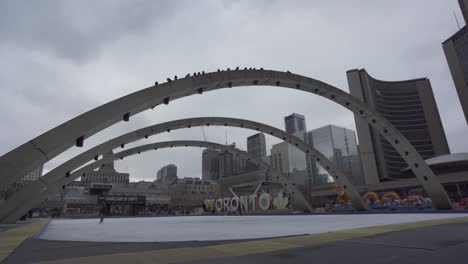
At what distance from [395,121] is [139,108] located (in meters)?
182

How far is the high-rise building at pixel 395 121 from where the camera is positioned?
135m

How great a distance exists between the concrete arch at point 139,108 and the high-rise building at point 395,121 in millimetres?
118558

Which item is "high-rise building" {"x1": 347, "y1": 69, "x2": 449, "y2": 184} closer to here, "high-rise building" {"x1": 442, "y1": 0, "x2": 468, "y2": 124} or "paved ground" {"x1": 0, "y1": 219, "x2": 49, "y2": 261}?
"high-rise building" {"x1": 442, "y1": 0, "x2": 468, "y2": 124}

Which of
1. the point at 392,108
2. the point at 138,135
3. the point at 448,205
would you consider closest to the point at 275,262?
the point at 138,135

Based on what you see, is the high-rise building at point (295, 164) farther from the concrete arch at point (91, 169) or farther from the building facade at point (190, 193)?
the concrete arch at point (91, 169)

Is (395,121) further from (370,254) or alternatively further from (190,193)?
(370,254)

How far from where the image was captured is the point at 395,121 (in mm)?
160750

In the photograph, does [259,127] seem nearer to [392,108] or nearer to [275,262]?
[275,262]

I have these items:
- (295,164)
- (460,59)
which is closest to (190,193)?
(295,164)

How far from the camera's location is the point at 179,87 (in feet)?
51.6

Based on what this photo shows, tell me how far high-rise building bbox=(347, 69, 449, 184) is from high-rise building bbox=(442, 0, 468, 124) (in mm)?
20558

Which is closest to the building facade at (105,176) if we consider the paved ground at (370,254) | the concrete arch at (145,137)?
the concrete arch at (145,137)

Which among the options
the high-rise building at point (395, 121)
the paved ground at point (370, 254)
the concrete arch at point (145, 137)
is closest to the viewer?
the paved ground at point (370, 254)

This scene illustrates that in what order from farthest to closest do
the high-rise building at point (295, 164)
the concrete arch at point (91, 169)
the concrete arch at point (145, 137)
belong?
1. the high-rise building at point (295, 164)
2. the concrete arch at point (145, 137)
3. the concrete arch at point (91, 169)
